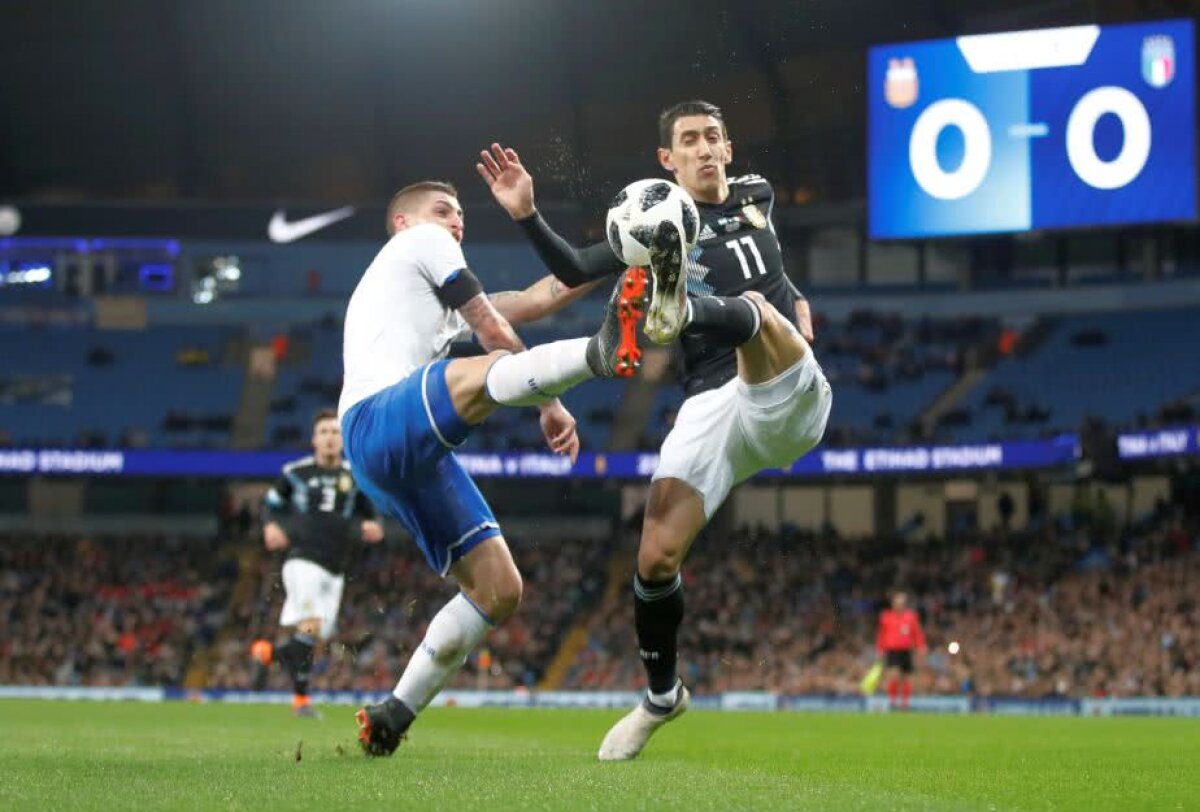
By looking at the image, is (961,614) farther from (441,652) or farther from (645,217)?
(645,217)

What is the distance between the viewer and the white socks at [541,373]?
6234mm

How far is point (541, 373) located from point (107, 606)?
29566mm

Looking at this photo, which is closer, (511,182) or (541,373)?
(541,373)

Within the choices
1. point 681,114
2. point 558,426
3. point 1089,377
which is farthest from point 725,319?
point 1089,377

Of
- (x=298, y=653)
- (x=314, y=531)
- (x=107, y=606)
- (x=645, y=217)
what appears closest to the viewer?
(x=645, y=217)

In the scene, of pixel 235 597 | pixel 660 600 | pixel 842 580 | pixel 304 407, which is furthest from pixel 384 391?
pixel 304 407

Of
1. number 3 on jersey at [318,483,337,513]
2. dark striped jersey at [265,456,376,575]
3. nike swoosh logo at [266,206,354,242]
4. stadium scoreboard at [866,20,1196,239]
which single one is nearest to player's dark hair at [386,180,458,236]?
dark striped jersey at [265,456,376,575]

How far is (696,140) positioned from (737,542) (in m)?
27.0

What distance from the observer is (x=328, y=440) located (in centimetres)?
1436

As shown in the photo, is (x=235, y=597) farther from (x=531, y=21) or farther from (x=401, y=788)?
(x=401, y=788)

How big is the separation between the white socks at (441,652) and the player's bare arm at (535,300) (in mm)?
1400

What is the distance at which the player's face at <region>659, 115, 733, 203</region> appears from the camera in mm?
7879

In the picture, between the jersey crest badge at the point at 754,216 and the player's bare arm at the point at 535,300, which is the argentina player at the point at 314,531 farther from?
the jersey crest badge at the point at 754,216

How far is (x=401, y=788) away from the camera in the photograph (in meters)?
5.39
